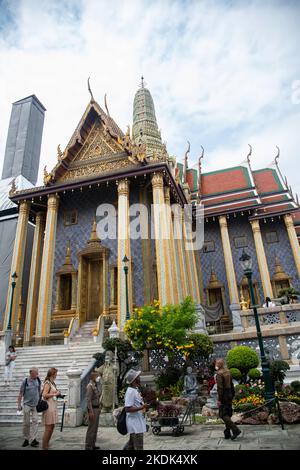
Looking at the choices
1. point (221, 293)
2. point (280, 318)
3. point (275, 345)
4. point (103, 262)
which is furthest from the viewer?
point (221, 293)

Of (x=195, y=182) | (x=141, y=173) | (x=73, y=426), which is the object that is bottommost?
(x=73, y=426)

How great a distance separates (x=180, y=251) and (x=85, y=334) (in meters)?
5.75

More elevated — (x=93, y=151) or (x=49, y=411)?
(x=93, y=151)

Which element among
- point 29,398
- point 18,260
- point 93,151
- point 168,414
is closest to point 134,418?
point 168,414

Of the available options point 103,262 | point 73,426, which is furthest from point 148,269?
point 73,426

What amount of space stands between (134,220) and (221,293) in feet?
24.0

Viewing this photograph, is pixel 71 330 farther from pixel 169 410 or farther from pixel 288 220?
pixel 288 220

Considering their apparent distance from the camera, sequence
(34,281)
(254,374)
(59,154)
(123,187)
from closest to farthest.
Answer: (254,374), (123,187), (34,281), (59,154)

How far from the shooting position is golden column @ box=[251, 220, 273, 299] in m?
17.7

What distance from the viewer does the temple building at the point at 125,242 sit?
45.4ft

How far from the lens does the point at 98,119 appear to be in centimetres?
1777

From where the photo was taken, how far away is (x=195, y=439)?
543cm

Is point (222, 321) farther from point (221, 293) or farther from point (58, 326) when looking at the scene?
point (58, 326)
